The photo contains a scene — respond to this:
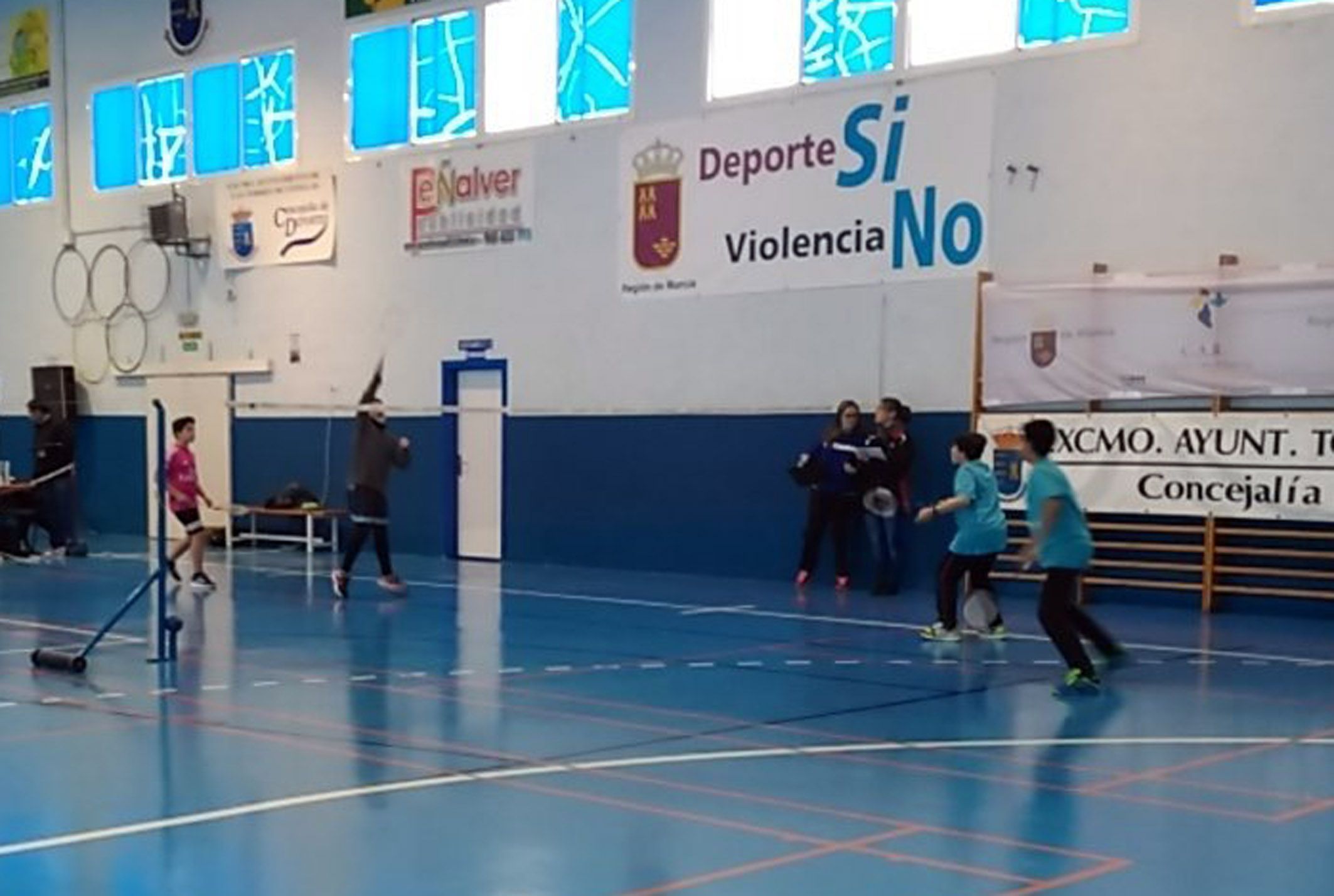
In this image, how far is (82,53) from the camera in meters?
26.2

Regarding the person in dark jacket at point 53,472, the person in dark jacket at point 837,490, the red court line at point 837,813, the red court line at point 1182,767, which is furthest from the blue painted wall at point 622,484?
the red court line at point 837,813

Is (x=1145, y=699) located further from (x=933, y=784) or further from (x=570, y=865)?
(x=570, y=865)

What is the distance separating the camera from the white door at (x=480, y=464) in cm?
2123

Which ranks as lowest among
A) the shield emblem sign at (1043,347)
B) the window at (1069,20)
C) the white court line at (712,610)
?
the white court line at (712,610)

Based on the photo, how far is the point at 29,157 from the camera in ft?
90.5

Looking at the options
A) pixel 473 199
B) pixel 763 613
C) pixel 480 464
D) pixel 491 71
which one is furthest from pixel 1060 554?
pixel 491 71

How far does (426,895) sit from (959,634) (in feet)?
25.9

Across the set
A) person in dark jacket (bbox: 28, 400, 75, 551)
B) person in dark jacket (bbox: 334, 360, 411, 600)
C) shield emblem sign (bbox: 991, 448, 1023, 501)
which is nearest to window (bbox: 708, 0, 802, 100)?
shield emblem sign (bbox: 991, 448, 1023, 501)

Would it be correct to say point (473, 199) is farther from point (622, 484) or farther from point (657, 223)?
point (622, 484)

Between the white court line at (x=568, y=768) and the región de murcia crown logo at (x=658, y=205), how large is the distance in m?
11.5

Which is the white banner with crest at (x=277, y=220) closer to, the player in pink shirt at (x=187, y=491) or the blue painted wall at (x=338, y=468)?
the blue painted wall at (x=338, y=468)

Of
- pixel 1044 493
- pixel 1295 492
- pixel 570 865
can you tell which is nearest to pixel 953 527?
pixel 1295 492

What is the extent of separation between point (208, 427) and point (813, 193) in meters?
11.3

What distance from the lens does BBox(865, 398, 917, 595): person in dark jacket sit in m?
16.6
